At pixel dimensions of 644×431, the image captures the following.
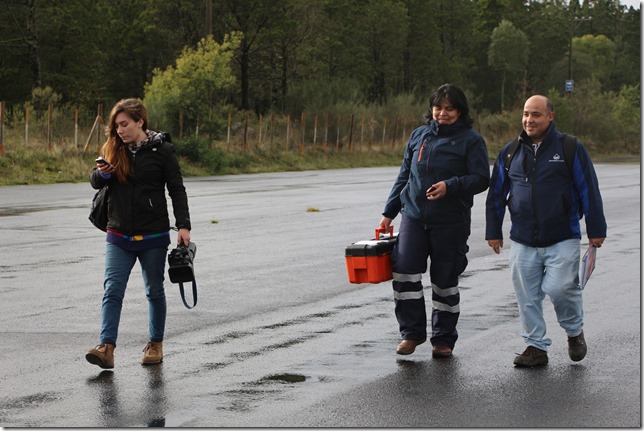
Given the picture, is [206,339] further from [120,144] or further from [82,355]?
[120,144]

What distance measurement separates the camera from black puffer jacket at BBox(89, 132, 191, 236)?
7.89m

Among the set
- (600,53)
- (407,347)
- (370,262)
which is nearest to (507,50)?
(600,53)

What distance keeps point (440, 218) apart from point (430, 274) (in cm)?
39

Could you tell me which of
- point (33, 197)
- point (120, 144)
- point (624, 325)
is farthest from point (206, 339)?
point (33, 197)

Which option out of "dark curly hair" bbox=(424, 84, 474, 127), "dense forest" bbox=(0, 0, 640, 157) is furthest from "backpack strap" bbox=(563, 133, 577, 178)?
"dense forest" bbox=(0, 0, 640, 157)

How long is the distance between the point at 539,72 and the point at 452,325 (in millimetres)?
114391

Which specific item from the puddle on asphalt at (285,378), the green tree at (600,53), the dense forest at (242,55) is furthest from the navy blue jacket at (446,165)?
the green tree at (600,53)

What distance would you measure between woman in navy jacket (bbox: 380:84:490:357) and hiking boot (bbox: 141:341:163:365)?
158 centimetres

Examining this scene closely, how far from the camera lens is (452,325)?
326 inches

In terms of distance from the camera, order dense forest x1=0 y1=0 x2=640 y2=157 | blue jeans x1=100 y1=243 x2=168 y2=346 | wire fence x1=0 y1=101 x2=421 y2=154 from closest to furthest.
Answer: blue jeans x1=100 y1=243 x2=168 y2=346 < wire fence x1=0 y1=101 x2=421 y2=154 < dense forest x1=0 y1=0 x2=640 y2=157

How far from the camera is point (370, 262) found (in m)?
8.33

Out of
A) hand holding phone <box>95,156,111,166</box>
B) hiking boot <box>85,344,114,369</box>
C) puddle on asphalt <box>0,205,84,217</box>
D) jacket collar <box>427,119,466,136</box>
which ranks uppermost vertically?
jacket collar <box>427,119,466,136</box>

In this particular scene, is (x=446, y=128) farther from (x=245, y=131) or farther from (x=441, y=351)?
(x=245, y=131)

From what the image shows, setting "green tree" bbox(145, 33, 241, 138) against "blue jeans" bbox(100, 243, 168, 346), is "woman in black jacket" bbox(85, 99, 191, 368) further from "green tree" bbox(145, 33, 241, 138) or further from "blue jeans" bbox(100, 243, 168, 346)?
"green tree" bbox(145, 33, 241, 138)
